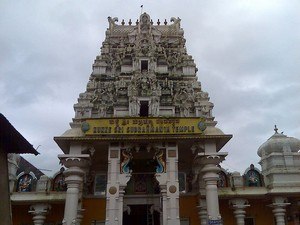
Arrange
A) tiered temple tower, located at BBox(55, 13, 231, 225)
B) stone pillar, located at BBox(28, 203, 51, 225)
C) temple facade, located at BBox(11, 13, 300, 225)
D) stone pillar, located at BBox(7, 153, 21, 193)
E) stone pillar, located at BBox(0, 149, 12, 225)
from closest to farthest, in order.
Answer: stone pillar, located at BBox(0, 149, 12, 225)
tiered temple tower, located at BBox(55, 13, 231, 225)
temple facade, located at BBox(11, 13, 300, 225)
stone pillar, located at BBox(28, 203, 51, 225)
stone pillar, located at BBox(7, 153, 21, 193)

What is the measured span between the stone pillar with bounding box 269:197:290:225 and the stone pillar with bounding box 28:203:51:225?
16.3 meters

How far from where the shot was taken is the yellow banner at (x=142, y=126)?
21.6 meters

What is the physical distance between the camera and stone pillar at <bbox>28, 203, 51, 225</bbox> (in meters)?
23.9

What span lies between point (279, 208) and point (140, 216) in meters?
10.4

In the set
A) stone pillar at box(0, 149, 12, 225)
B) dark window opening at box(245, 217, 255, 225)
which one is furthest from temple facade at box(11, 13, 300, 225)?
stone pillar at box(0, 149, 12, 225)

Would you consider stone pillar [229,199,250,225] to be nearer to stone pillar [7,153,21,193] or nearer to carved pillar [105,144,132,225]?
carved pillar [105,144,132,225]

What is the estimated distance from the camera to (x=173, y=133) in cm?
2148

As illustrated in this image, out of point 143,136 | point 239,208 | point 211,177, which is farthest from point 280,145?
point 143,136

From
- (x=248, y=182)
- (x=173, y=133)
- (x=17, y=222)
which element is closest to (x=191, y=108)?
(x=173, y=133)

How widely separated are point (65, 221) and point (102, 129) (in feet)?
19.5

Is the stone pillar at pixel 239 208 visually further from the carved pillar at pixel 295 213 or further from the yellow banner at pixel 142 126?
the yellow banner at pixel 142 126

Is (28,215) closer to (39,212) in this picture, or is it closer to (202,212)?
(39,212)

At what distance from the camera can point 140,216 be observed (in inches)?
1051

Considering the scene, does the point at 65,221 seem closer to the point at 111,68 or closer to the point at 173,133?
the point at 173,133
